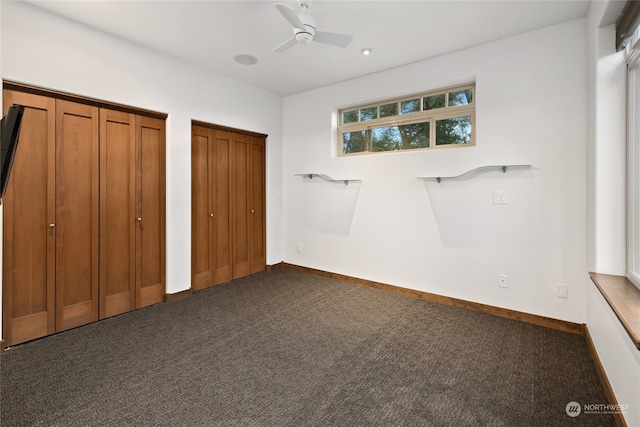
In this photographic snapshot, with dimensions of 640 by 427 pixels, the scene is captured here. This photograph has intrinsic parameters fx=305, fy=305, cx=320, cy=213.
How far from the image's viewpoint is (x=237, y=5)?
257 centimetres

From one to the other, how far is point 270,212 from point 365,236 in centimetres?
164

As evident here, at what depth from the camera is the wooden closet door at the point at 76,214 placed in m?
2.77

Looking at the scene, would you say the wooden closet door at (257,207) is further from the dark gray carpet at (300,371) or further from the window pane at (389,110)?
the window pane at (389,110)

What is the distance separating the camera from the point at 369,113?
168 inches

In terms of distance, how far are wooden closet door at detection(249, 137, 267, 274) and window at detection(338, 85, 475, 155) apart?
1.28 metres

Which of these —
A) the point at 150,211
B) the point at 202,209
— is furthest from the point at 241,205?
the point at 150,211

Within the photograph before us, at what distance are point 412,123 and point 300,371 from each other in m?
3.08

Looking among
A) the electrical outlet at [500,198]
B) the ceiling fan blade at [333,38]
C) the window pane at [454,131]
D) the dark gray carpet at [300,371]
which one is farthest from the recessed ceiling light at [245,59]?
the electrical outlet at [500,198]

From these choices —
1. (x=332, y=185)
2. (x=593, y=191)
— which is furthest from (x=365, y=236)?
(x=593, y=191)

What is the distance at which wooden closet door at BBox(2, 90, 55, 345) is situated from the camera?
2.50m

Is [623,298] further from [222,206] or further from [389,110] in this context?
[222,206]

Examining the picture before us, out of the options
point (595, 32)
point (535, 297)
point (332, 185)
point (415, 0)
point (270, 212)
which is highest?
point (415, 0)

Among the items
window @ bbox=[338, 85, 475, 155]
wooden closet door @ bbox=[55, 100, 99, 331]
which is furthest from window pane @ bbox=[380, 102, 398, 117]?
wooden closet door @ bbox=[55, 100, 99, 331]

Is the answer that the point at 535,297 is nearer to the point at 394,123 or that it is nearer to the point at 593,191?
the point at 593,191
